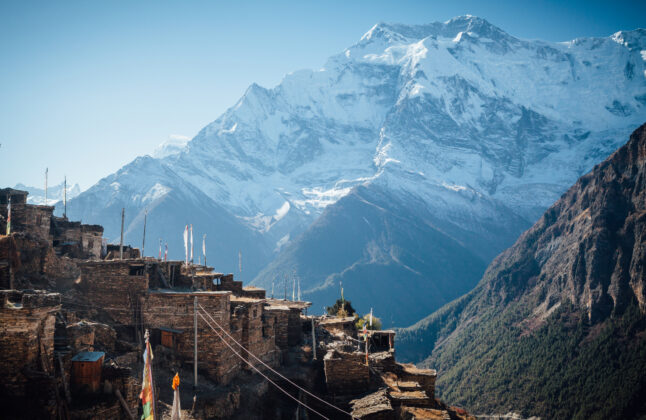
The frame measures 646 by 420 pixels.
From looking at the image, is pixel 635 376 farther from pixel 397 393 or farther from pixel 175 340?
pixel 175 340

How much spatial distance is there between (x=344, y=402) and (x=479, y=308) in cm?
15068

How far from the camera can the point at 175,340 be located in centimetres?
2364

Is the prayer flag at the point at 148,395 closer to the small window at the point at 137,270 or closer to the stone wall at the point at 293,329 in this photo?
the small window at the point at 137,270

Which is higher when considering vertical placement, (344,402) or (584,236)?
(584,236)

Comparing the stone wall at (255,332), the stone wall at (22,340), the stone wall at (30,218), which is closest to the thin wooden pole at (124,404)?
the stone wall at (22,340)

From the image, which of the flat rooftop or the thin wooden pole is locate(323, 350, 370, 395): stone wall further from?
the thin wooden pole

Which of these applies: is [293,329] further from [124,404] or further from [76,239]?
[124,404]

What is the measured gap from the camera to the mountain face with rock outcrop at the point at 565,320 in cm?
9944

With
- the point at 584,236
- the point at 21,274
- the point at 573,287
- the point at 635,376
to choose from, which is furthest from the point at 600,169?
the point at 21,274

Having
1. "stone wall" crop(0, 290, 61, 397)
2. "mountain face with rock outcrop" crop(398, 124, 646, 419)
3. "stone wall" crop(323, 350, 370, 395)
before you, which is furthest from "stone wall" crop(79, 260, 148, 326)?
"mountain face with rock outcrop" crop(398, 124, 646, 419)

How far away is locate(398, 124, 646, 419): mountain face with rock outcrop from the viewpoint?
9944 cm

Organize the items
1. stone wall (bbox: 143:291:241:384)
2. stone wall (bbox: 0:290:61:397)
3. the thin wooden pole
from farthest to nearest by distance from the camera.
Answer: stone wall (bbox: 143:291:241:384) < the thin wooden pole < stone wall (bbox: 0:290:61:397)

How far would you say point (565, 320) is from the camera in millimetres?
126062

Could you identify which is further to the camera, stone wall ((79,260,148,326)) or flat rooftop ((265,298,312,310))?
flat rooftop ((265,298,312,310))
